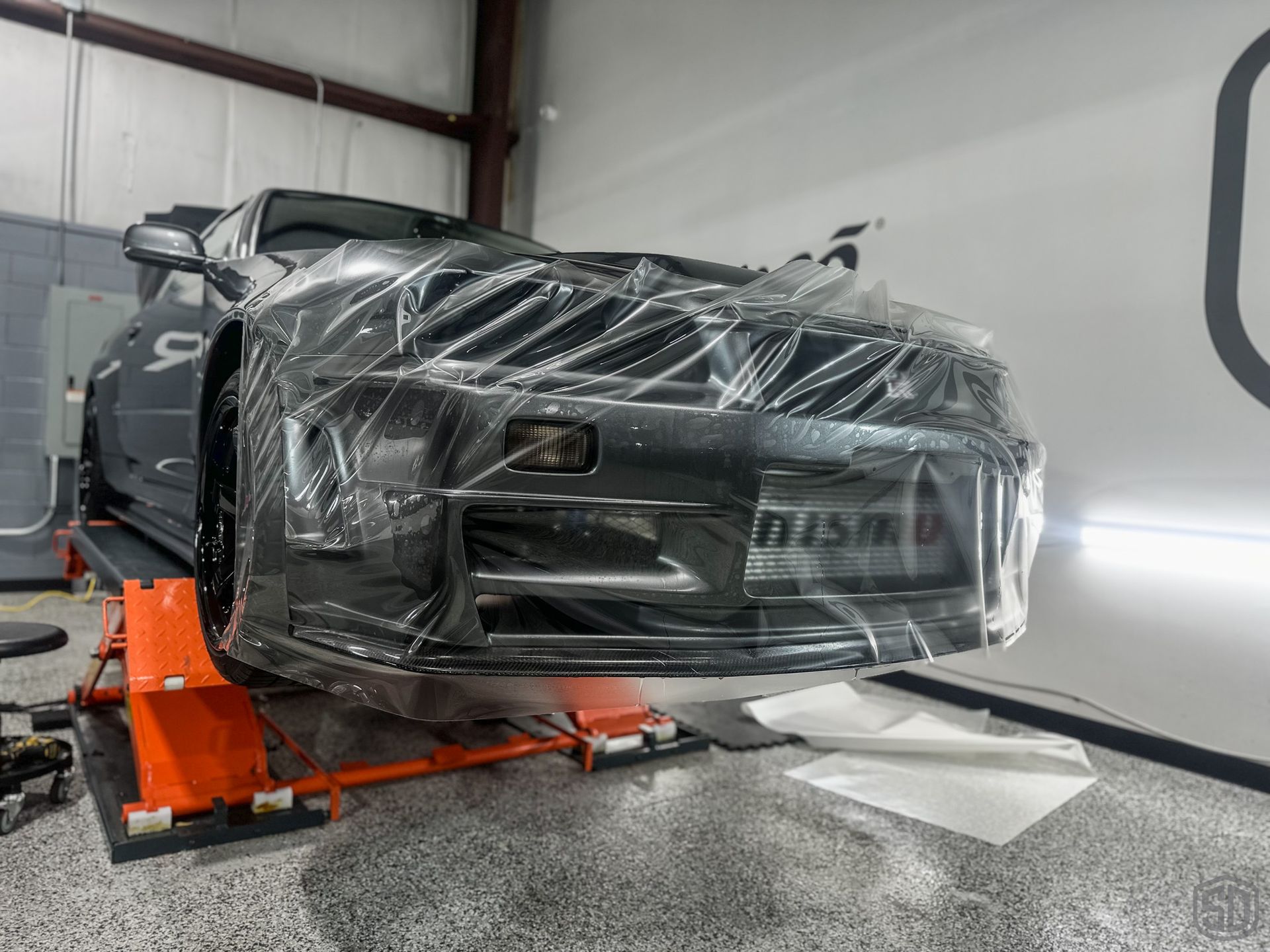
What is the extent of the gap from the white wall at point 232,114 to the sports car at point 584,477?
4432mm

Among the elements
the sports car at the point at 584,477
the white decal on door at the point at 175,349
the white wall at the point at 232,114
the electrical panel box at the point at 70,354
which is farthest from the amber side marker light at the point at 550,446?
the white wall at the point at 232,114

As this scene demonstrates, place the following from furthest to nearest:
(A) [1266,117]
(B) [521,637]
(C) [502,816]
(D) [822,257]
→ (D) [822,257] → (A) [1266,117] → (C) [502,816] → (B) [521,637]

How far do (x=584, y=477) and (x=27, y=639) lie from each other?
135 cm

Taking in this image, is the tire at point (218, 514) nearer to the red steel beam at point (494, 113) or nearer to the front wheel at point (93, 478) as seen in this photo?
the front wheel at point (93, 478)

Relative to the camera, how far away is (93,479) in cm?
347

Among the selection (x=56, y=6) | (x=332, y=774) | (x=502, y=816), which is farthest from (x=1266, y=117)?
(x=56, y=6)

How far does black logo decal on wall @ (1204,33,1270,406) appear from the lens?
2303mm

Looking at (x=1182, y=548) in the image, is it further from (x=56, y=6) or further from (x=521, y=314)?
(x=56, y=6)

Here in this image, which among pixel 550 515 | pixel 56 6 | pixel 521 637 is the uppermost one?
pixel 56 6

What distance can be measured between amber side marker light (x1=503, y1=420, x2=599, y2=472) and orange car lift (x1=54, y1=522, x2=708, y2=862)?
3.24 feet

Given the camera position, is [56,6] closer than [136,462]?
No

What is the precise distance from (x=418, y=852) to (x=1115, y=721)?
2.10 m

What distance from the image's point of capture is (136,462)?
2717 mm

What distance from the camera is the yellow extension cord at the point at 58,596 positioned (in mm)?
3904
